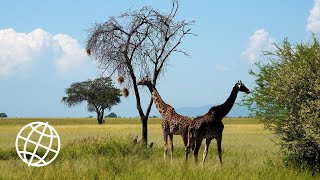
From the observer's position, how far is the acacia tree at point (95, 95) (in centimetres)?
10612

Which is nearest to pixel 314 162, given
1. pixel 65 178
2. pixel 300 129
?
pixel 300 129

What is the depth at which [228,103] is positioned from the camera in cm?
1825

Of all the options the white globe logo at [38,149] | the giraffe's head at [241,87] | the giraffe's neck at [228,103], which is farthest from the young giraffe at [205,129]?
the white globe logo at [38,149]

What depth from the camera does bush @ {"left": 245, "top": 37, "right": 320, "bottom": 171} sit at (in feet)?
49.5

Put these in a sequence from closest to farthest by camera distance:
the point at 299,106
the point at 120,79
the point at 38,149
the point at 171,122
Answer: the point at 299,106
the point at 171,122
the point at 38,149
the point at 120,79

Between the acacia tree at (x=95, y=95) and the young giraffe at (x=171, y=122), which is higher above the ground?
the acacia tree at (x=95, y=95)

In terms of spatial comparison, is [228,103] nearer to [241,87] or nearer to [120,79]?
[241,87]

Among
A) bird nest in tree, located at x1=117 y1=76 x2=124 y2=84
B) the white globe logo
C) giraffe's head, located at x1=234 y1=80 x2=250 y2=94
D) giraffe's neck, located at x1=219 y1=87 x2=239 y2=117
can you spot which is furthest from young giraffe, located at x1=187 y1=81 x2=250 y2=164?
bird nest in tree, located at x1=117 y1=76 x2=124 y2=84

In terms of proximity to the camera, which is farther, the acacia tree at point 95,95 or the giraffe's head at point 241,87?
the acacia tree at point 95,95

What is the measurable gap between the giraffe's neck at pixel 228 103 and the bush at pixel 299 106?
4.94 feet

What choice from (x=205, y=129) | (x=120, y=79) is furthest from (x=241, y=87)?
(x=120, y=79)

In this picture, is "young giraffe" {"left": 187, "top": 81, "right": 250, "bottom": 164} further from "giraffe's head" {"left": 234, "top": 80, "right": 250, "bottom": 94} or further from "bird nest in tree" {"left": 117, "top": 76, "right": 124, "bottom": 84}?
"bird nest in tree" {"left": 117, "top": 76, "right": 124, "bottom": 84}

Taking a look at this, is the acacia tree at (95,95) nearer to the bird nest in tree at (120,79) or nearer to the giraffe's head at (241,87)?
A: the bird nest in tree at (120,79)

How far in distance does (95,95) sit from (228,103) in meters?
90.9
